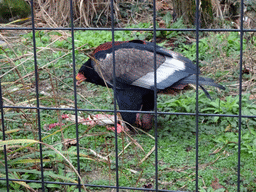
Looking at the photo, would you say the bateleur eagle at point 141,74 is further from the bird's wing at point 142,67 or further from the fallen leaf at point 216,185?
the fallen leaf at point 216,185

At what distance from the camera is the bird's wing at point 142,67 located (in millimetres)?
3566

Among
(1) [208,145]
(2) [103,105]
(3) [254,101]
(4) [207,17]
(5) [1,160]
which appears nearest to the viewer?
(5) [1,160]

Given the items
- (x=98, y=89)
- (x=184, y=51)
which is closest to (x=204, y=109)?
(x=98, y=89)

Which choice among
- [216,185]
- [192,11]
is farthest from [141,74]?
[192,11]

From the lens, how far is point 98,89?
15.5 ft

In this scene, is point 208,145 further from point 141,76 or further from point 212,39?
point 212,39

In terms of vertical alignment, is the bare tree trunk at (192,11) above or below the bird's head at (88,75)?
above

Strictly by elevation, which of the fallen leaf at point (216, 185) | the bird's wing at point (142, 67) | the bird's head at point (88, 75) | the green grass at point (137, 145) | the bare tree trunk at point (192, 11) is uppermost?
the bare tree trunk at point (192, 11)

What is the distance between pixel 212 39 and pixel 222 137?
2.51 metres

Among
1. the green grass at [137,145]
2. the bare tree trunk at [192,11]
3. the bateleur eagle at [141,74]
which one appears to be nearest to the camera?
the green grass at [137,145]

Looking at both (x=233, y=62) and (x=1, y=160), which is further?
(x=233, y=62)

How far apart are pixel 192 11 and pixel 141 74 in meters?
3.21

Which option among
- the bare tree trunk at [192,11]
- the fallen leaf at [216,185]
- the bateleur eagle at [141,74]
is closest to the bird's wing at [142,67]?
the bateleur eagle at [141,74]

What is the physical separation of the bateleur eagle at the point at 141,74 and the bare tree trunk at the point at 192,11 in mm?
2756
